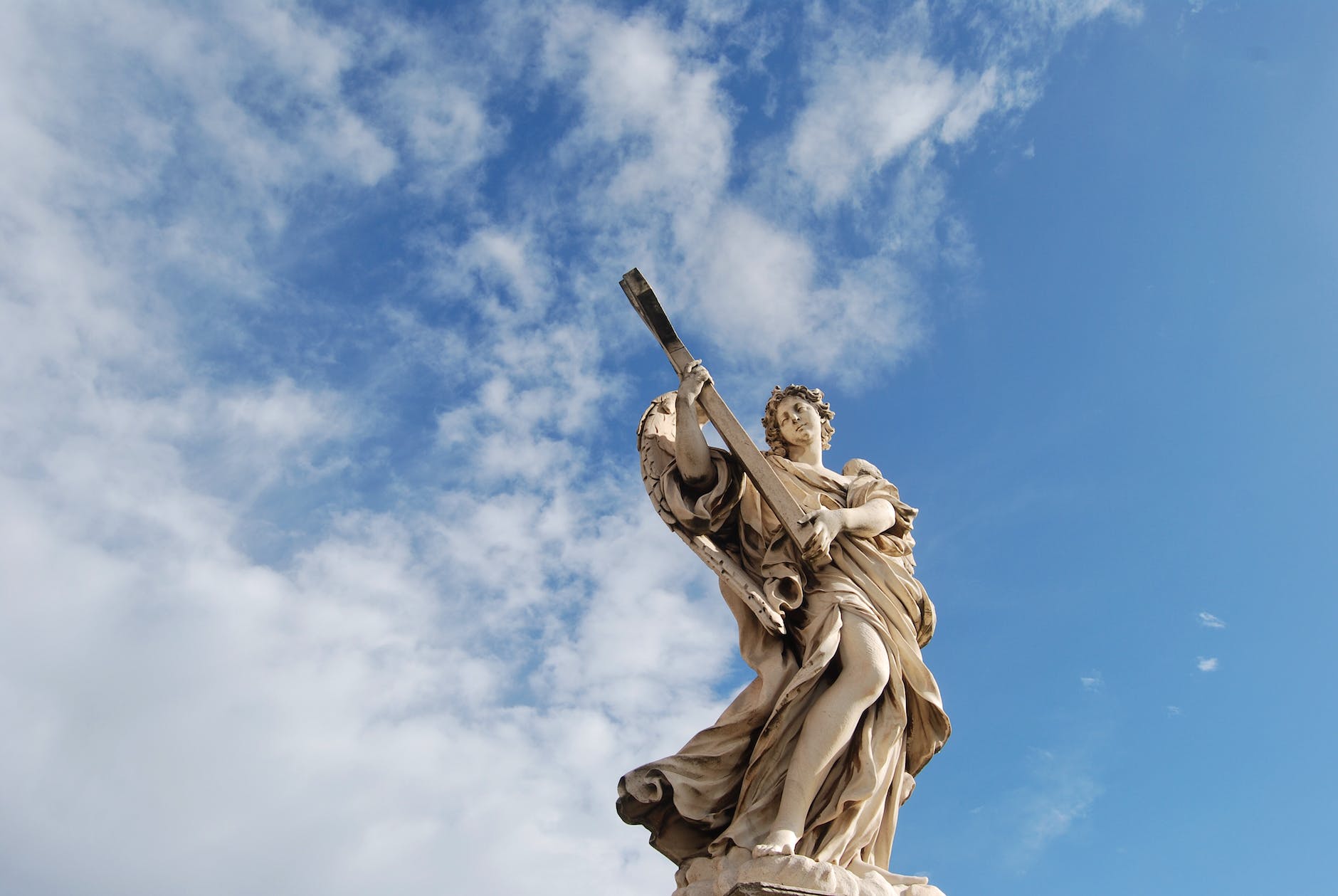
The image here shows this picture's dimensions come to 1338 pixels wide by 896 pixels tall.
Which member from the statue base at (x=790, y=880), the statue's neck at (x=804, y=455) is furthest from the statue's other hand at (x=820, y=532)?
the statue base at (x=790, y=880)

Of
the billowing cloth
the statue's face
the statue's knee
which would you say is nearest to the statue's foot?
the billowing cloth

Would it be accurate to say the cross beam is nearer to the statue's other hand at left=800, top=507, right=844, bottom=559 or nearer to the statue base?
the statue's other hand at left=800, top=507, right=844, bottom=559

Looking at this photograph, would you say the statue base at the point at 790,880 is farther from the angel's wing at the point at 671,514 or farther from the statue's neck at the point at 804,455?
the statue's neck at the point at 804,455

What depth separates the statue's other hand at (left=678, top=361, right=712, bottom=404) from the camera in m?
7.74

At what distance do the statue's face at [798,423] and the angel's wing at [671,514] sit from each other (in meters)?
0.84

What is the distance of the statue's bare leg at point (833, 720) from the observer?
21.1 feet

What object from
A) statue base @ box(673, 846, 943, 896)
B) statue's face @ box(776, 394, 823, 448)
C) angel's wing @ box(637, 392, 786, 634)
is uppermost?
statue's face @ box(776, 394, 823, 448)

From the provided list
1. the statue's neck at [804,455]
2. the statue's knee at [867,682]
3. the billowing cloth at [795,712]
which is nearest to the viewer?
the billowing cloth at [795,712]

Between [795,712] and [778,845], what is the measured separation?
975 mm

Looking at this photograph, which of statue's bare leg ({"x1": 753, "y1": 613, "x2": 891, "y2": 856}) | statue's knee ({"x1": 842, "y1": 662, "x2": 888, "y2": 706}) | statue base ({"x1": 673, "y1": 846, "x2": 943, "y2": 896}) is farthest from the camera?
statue's knee ({"x1": 842, "y1": 662, "x2": 888, "y2": 706})

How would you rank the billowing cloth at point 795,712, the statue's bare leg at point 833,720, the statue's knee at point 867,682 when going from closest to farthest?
the statue's bare leg at point 833,720, the billowing cloth at point 795,712, the statue's knee at point 867,682

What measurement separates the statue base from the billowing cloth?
0.47 ft

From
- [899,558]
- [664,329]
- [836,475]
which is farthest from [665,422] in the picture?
[899,558]

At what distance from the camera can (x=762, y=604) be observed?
710 centimetres
